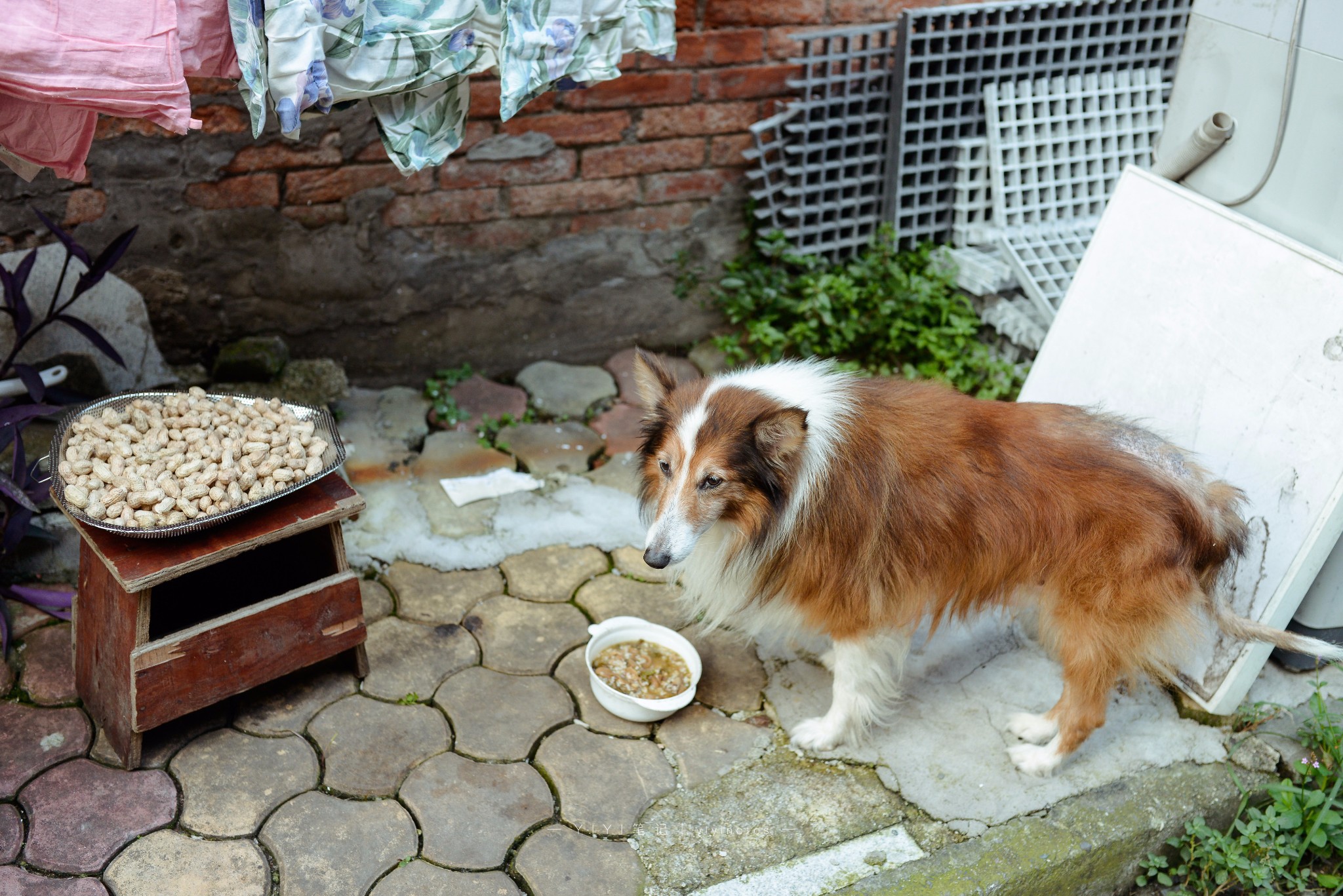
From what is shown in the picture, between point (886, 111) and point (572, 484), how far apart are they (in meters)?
2.04

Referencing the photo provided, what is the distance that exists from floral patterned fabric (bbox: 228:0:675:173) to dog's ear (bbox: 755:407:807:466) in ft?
3.25

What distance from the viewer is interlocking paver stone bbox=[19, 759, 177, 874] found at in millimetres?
2479

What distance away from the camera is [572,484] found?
3918 millimetres

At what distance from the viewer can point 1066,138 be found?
4410 mm

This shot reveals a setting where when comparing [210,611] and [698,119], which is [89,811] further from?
[698,119]

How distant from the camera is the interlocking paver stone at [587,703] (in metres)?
2.96

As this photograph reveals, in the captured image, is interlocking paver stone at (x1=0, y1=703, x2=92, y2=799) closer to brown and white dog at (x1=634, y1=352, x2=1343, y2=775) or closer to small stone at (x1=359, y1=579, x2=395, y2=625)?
small stone at (x1=359, y1=579, x2=395, y2=625)

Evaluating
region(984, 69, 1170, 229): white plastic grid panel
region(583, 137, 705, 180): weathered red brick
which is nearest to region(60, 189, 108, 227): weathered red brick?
region(583, 137, 705, 180): weathered red brick

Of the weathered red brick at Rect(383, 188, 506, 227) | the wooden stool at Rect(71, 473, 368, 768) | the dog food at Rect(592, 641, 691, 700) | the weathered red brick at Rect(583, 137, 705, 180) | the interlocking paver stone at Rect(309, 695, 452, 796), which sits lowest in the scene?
the interlocking paver stone at Rect(309, 695, 452, 796)

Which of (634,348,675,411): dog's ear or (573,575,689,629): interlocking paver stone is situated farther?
(573,575,689,629): interlocking paver stone

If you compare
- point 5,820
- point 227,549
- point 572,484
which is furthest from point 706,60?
→ point 5,820

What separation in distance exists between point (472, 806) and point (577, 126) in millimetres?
2570

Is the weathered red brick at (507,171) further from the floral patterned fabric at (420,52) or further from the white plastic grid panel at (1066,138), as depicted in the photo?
the white plastic grid panel at (1066,138)

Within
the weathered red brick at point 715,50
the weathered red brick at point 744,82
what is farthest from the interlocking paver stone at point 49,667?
the weathered red brick at point 744,82
